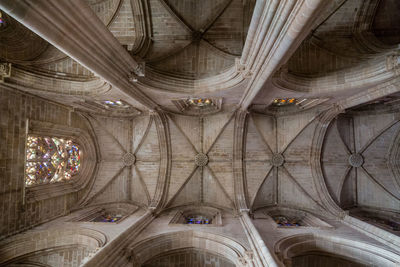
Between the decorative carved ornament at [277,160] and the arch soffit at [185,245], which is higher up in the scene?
the decorative carved ornament at [277,160]

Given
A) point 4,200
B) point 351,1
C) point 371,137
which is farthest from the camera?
point 371,137

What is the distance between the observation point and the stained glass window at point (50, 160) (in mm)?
8430

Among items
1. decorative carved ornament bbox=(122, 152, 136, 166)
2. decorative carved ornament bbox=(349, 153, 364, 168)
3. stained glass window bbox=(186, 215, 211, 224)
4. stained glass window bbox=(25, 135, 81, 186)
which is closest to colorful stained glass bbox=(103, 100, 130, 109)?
stained glass window bbox=(25, 135, 81, 186)

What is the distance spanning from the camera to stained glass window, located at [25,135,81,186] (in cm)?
843

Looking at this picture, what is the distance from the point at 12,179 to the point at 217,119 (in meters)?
9.15

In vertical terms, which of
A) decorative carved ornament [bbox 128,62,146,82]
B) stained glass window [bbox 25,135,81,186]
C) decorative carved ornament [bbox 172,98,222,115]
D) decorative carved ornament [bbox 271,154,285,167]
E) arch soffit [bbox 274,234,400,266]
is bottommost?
arch soffit [bbox 274,234,400,266]

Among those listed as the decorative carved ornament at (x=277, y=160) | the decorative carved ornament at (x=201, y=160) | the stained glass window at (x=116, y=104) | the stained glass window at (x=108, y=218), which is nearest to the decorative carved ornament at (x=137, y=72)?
the stained glass window at (x=116, y=104)

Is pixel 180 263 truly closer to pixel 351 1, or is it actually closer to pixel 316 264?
pixel 316 264

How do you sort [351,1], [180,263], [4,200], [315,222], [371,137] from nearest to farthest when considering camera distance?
[4,200]
[180,263]
[351,1]
[315,222]
[371,137]

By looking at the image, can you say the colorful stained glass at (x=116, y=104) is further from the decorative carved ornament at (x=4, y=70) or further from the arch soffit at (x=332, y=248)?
the arch soffit at (x=332, y=248)

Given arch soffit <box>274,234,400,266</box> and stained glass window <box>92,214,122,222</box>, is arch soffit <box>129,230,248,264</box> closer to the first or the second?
arch soffit <box>274,234,400,266</box>

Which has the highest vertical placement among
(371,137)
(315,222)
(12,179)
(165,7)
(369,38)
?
(165,7)

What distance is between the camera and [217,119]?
39.7 ft

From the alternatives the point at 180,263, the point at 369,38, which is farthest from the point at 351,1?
the point at 180,263
